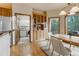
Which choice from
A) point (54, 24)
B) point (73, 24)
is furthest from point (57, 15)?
point (73, 24)

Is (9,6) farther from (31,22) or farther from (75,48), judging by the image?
(75,48)

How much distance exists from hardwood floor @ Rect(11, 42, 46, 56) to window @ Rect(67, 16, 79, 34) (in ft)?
2.13

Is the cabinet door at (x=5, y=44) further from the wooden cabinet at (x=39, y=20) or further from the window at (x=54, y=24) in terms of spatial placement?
the window at (x=54, y=24)

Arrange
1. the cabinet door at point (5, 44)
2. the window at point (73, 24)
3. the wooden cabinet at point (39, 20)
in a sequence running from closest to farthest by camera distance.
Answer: the cabinet door at point (5, 44)
the window at point (73, 24)
the wooden cabinet at point (39, 20)

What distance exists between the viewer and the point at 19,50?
216 cm

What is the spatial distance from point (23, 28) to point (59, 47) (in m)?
0.77

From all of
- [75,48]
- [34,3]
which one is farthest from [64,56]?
[34,3]

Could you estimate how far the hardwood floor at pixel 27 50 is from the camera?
2117 mm

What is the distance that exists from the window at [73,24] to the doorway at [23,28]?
0.73 m

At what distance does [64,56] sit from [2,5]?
4.46 ft

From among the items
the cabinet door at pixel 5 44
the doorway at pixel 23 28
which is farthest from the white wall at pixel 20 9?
the cabinet door at pixel 5 44

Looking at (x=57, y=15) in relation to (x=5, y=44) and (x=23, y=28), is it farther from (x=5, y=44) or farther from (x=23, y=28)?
(x=5, y=44)

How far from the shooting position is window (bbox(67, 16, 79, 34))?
6.94ft

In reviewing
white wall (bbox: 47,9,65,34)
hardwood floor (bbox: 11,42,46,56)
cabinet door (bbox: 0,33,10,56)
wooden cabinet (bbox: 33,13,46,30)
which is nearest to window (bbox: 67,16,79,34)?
white wall (bbox: 47,9,65,34)
